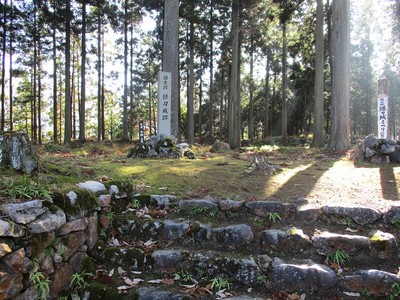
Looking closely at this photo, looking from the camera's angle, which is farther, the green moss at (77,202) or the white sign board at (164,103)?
the white sign board at (164,103)

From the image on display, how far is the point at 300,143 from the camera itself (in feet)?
73.7

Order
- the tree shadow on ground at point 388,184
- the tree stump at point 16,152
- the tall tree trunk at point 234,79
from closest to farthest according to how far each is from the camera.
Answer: the tree stump at point 16,152 → the tree shadow on ground at point 388,184 → the tall tree trunk at point 234,79

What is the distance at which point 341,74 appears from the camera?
991 cm

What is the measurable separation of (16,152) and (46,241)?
4.52 ft

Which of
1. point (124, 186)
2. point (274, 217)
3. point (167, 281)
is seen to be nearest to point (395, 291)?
point (274, 217)

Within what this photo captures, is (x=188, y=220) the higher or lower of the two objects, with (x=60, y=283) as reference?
higher

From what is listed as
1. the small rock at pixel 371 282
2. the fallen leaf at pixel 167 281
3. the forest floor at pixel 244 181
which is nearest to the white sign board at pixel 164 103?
the forest floor at pixel 244 181

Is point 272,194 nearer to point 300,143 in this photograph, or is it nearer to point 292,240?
point 292,240

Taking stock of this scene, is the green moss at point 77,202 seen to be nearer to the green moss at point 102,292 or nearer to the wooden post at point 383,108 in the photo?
the green moss at point 102,292

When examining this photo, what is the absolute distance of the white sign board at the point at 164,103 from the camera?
9.06m

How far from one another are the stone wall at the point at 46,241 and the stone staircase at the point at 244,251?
0.26 meters

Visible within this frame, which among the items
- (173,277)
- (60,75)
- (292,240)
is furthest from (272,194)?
(60,75)

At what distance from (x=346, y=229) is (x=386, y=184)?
2.02m

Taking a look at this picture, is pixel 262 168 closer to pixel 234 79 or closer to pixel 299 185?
pixel 299 185
